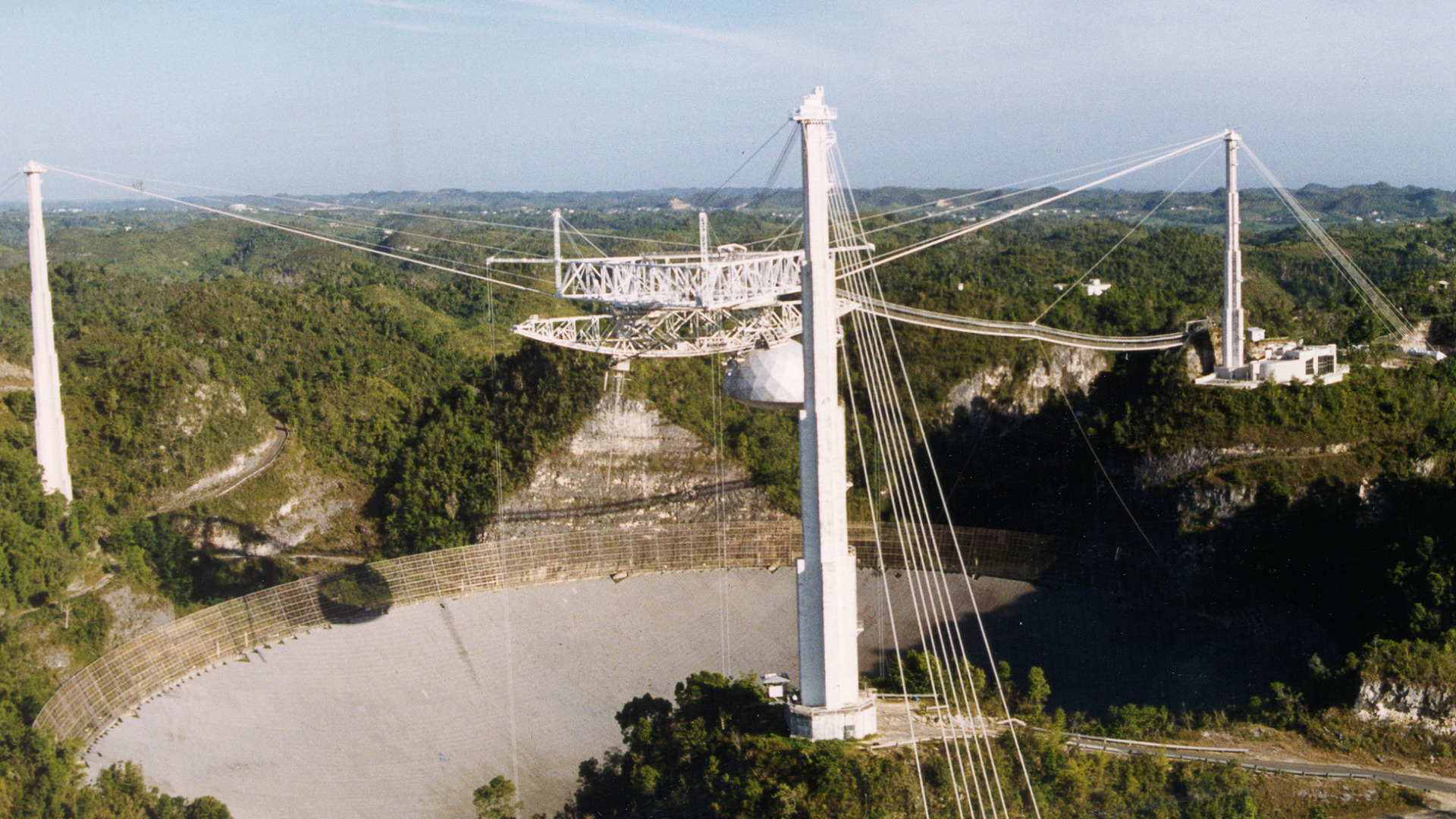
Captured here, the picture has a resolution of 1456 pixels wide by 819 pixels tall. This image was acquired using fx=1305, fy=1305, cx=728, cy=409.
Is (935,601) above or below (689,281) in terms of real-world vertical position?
below

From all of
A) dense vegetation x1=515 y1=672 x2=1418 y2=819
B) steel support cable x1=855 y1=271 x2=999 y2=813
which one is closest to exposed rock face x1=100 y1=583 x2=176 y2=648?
dense vegetation x1=515 y1=672 x2=1418 y2=819

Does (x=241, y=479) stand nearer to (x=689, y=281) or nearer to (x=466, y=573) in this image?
(x=466, y=573)

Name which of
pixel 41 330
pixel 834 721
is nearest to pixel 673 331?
pixel 834 721

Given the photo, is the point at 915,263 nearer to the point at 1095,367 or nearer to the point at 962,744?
the point at 1095,367

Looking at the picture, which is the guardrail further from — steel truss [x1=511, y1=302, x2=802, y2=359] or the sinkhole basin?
steel truss [x1=511, y1=302, x2=802, y2=359]

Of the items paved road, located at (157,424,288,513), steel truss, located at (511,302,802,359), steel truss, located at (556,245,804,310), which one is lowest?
paved road, located at (157,424,288,513)

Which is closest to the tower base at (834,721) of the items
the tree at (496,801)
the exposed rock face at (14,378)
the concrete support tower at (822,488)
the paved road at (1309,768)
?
the concrete support tower at (822,488)

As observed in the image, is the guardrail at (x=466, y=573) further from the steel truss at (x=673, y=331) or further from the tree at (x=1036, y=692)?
the steel truss at (x=673, y=331)

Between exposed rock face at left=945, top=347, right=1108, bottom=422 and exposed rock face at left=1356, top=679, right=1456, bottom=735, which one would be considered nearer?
exposed rock face at left=1356, top=679, right=1456, bottom=735
